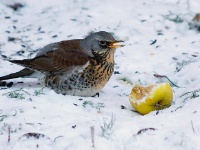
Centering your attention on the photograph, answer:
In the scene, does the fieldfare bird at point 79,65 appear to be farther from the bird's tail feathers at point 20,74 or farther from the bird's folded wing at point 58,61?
the bird's tail feathers at point 20,74

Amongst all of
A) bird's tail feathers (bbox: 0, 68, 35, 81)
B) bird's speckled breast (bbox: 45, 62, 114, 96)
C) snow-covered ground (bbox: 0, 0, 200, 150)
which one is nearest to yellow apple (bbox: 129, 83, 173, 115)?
snow-covered ground (bbox: 0, 0, 200, 150)

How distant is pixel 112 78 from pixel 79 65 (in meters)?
0.88

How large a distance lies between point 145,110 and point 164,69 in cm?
172

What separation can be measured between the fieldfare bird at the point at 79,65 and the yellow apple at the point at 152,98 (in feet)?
2.45

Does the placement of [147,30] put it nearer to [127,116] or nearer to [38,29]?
[38,29]

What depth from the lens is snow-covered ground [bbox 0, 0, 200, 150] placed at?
4738 millimetres

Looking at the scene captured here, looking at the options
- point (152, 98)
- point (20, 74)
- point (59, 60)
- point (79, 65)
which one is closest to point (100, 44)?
point (79, 65)

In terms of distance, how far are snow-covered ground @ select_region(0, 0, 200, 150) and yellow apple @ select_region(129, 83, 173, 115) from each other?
13 cm

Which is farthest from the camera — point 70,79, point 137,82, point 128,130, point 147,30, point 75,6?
point 75,6

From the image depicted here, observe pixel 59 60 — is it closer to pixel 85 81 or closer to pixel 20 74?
pixel 85 81

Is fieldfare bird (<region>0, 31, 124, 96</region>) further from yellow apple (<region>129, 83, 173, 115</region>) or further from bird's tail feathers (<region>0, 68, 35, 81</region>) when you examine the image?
yellow apple (<region>129, 83, 173, 115</region>)

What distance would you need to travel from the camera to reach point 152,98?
227 inches

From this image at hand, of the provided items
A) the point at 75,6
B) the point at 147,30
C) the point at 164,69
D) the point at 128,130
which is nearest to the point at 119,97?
the point at 164,69

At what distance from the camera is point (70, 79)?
255 inches
